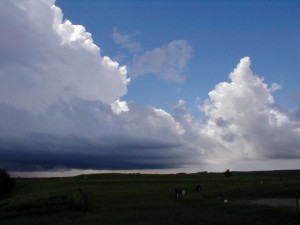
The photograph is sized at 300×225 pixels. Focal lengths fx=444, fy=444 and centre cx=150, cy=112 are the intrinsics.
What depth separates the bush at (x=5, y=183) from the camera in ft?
364

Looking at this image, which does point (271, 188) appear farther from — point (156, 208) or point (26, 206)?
point (26, 206)

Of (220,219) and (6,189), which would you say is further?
(6,189)

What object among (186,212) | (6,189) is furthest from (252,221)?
(6,189)

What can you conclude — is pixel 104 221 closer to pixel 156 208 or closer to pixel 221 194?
pixel 156 208

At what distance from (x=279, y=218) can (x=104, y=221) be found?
1425cm

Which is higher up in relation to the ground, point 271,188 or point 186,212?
point 271,188

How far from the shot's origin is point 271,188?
60.2m

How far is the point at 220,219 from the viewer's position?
34969 mm

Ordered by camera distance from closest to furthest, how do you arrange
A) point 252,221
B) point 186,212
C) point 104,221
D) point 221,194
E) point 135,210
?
point 252,221
point 104,221
point 186,212
point 135,210
point 221,194

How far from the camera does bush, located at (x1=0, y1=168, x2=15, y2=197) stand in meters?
111

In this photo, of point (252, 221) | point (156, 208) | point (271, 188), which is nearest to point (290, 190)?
point (271, 188)

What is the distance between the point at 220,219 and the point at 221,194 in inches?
898

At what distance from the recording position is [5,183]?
113 m

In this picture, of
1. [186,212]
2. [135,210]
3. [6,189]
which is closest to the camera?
[186,212]
